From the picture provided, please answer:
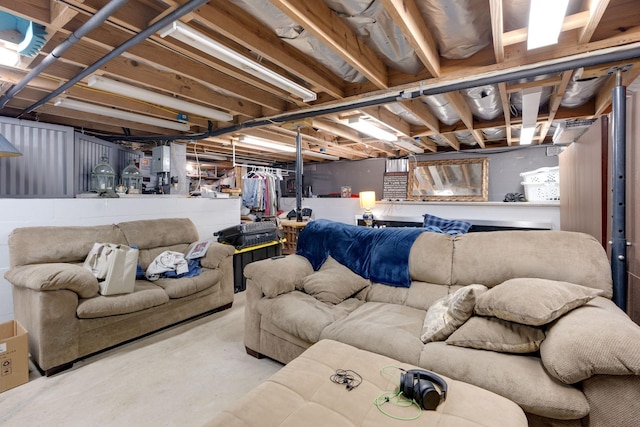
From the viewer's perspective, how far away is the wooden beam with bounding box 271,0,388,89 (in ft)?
5.35

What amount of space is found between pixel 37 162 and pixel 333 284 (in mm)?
4047

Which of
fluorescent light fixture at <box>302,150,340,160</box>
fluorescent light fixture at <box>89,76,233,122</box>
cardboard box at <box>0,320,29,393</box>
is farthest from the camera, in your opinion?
fluorescent light fixture at <box>302,150,340,160</box>

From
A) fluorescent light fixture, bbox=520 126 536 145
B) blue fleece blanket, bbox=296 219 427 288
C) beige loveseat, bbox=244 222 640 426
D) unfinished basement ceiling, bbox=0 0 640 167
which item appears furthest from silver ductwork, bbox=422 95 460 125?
beige loveseat, bbox=244 222 640 426

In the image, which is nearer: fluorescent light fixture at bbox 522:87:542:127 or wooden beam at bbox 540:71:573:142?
wooden beam at bbox 540:71:573:142

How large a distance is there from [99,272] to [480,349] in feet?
9.03

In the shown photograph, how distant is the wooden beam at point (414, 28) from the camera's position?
1577 millimetres

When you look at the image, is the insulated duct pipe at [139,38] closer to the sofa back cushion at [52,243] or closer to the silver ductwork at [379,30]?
the silver ductwork at [379,30]

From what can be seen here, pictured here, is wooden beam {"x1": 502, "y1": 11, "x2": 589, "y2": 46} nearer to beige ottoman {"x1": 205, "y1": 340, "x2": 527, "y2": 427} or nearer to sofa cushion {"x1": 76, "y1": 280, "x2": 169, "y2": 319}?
beige ottoman {"x1": 205, "y1": 340, "x2": 527, "y2": 427}

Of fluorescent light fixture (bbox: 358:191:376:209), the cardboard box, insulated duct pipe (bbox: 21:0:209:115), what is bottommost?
the cardboard box

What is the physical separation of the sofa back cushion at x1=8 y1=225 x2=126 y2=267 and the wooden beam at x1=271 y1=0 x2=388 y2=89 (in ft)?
8.56

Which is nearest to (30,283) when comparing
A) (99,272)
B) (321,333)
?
(99,272)

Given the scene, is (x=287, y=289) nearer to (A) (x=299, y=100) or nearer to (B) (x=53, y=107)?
(A) (x=299, y=100)

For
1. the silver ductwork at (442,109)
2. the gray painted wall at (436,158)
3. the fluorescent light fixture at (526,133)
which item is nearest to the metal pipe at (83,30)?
the silver ductwork at (442,109)

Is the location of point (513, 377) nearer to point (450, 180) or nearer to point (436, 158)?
point (450, 180)
